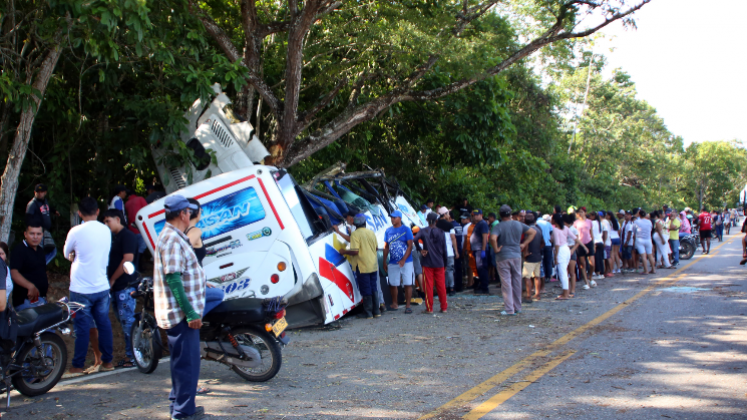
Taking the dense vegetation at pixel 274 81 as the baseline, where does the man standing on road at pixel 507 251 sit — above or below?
below

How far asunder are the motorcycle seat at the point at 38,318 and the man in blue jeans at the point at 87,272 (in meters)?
0.43

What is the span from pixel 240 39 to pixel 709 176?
71.6 metres

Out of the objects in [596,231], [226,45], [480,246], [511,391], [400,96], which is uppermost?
[226,45]

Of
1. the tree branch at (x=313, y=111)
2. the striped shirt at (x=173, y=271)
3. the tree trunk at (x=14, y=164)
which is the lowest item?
the striped shirt at (x=173, y=271)

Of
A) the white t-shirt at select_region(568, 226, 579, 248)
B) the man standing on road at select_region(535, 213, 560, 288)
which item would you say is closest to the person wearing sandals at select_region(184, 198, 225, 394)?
the white t-shirt at select_region(568, 226, 579, 248)

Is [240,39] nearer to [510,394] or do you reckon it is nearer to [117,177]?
[117,177]

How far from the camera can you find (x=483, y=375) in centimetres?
619

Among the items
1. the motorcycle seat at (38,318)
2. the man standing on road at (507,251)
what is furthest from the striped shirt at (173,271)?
the man standing on road at (507,251)

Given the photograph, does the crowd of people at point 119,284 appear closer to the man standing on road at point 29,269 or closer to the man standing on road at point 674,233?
the man standing on road at point 29,269

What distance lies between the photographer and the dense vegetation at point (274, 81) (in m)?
8.91

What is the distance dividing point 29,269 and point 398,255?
552 cm

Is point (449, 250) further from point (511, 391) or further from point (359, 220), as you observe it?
point (511, 391)

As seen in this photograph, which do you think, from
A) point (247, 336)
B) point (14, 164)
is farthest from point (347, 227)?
point (14, 164)

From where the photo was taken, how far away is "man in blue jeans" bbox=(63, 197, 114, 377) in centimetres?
649
